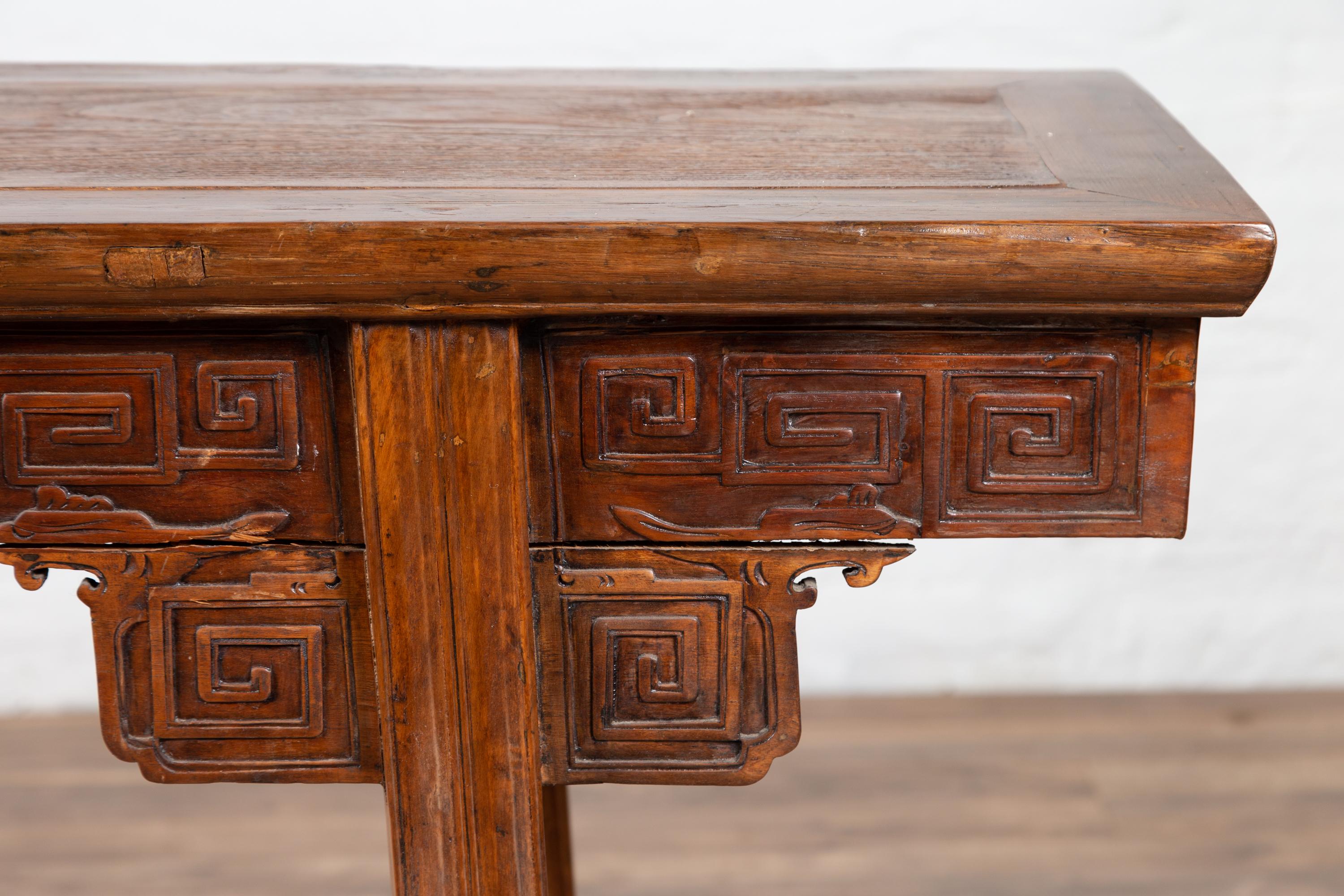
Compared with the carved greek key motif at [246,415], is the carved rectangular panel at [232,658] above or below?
below

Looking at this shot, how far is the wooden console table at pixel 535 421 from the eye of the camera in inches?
26.0

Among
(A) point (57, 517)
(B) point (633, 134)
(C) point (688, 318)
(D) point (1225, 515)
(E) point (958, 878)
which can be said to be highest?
(B) point (633, 134)

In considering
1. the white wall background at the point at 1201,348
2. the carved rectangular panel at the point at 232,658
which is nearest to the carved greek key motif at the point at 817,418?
the carved rectangular panel at the point at 232,658

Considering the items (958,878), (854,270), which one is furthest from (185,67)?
(958,878)

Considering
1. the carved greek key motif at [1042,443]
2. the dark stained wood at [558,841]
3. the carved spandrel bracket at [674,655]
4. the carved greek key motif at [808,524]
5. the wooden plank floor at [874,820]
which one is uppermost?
the carved greek key motif at [1042,443]

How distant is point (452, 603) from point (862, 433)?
240 millimetres

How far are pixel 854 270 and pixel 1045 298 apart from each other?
0.10 metres

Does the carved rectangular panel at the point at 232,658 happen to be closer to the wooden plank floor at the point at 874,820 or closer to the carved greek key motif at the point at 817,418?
the carved greek key motif at the point at 817,418

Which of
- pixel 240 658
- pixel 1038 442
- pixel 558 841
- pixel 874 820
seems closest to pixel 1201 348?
pixel 874 820

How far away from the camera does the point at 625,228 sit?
65cm

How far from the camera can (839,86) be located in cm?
109

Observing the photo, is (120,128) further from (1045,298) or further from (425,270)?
(1045,298)

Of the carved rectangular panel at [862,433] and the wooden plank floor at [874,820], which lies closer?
the carved rectangular panel at [862,433]

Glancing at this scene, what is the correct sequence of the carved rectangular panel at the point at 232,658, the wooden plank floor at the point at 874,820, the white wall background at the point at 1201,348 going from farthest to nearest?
the white wall background at the point at 1201,348
the wooden plank floor at the point at 874,820
the carved rectangular panel at the point at 232,658
